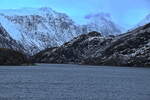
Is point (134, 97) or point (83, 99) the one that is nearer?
point (83, 99)

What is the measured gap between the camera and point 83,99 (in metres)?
85.9

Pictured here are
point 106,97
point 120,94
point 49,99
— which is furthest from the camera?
point 120,94

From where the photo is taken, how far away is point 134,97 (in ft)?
301

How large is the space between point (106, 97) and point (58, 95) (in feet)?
41.7

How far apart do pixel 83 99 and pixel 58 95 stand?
9661mm

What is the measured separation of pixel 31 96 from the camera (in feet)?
294

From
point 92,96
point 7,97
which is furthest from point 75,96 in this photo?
point 7,97

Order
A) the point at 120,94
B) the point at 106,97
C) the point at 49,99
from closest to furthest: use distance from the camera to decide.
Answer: the point at 49,99, the point at 106,97, the point at 120,94

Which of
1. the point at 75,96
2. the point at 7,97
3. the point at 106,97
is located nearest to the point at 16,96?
the point at 7,97

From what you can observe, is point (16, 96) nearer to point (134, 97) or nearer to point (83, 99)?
point (83, 99)

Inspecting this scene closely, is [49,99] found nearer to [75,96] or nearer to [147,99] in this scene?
[75,96]

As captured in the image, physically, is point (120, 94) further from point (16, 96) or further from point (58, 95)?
point (16, 96)

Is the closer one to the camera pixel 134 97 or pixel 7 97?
pixel 7 97

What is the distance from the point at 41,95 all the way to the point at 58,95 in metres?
4.52
